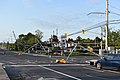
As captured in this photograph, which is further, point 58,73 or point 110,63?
point 110,63

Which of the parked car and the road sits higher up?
the parked car

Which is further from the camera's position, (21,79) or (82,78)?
(82,78)

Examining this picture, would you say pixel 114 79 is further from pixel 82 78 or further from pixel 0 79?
pixel 0 79

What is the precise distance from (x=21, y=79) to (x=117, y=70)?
9929 mm

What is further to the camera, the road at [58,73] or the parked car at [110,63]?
the parked car at [110,63]

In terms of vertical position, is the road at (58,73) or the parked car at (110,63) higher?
the parked car at (110,63)

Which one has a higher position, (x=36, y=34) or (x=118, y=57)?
(x=36, y=34)

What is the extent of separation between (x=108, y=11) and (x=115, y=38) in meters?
45.5

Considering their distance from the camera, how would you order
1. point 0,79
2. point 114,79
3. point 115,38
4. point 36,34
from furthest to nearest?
1. point 36,34
2. point 115,38
3. point 114,79
4. point 0,79

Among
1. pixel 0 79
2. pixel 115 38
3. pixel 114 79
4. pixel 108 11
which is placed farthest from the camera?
pixel 115 38

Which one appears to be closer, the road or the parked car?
the road

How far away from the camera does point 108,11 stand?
41531mm

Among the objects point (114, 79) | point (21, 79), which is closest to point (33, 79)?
point (21, 79)

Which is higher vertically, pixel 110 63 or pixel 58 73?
pixel 110 63
